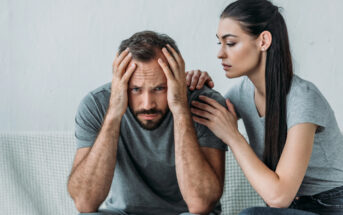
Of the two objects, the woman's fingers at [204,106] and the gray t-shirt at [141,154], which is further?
the gray t-shirt at [141,154]

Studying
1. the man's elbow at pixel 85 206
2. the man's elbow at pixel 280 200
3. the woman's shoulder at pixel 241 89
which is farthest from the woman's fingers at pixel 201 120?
the man's elbow at pixel 85 206

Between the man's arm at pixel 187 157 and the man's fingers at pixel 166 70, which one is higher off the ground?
the man's fingers at pixel 166 70

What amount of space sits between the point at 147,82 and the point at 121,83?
3.5 inches

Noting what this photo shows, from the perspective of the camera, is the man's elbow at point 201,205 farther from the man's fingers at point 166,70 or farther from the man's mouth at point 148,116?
the man's fingers at point 166,70

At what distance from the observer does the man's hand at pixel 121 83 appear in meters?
1.39

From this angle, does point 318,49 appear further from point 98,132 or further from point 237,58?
point 98,132

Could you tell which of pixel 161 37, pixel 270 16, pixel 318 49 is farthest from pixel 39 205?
pixel 318 49

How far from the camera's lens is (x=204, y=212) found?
1405mm

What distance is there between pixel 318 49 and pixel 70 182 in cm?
159

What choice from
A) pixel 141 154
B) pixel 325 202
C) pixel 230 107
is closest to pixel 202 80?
pixel 230 107

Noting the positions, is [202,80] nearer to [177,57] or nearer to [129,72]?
[177,57]

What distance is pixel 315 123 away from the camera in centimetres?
130

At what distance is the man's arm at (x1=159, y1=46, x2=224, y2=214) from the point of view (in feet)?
4.56

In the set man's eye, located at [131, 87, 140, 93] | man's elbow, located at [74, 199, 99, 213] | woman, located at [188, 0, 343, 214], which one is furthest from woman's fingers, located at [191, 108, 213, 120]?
man's elbow, located at [74, 199, 99, 213]
